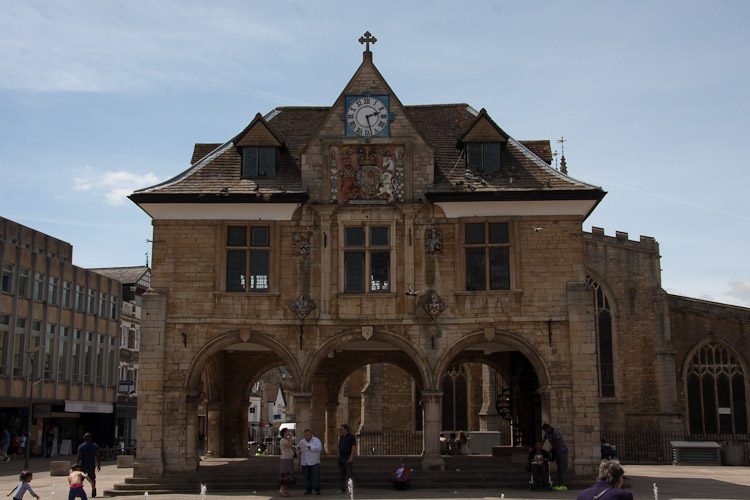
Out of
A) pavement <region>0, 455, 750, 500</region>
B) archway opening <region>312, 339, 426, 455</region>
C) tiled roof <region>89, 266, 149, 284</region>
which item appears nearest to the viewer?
pavement <region>0, 455, 750, 500</region>

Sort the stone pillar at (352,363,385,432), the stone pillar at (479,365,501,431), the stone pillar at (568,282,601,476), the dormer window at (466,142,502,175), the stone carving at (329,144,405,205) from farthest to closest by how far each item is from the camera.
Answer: the stone pillar at (352,363,385,432), the stone pillar at (479,365,501,431), the dormer window at (466,142,502,175), the stone carving at (329,144,405,205), the stone pillar at (568,282,601,476)

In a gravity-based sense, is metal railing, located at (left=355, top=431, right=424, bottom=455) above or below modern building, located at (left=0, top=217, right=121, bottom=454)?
below

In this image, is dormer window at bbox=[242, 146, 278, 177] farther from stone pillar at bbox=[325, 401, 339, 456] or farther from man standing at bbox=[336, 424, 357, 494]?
stone pillar at bbox=[325, 401, 339, 456]

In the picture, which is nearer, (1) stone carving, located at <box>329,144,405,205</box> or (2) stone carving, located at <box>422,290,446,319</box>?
(2) stone carving, located at <box>422,290,446,319</box>

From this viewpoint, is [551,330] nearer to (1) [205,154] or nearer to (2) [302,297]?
(2) [302,297]

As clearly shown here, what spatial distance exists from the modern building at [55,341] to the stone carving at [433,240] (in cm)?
2381

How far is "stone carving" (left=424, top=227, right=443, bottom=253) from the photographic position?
82.8 feet

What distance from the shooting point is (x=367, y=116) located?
25984 mm

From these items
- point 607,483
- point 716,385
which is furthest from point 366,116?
point 716,385

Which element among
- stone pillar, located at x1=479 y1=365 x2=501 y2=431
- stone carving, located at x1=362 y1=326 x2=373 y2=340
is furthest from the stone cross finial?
stone pillar, located at x1=479 y1=365 x2=501 y2=431

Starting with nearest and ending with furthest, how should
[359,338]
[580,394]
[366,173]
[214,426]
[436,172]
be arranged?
1. [580,394]
2. [359,338]
3. [366,173]
4. [436,172]
5. [214,426]

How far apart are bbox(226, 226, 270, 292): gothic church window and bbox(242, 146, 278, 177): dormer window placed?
1.89 m

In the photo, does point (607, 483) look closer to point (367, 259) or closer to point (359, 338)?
point (359, 338)

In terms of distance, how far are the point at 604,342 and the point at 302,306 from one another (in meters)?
25.7
